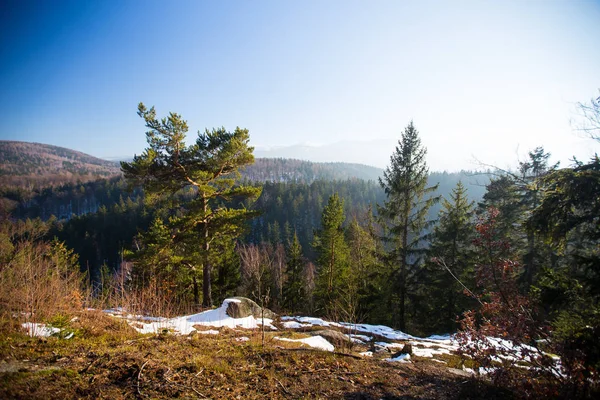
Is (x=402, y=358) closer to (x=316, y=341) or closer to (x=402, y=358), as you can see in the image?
(x=402, y=358)

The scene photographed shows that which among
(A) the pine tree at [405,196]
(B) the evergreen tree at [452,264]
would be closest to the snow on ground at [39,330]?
(A) the pine tree at [405,196]

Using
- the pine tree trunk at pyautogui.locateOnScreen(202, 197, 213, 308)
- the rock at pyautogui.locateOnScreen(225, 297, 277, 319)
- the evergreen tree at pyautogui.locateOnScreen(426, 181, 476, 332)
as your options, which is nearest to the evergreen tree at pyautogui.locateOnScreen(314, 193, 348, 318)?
the evergreen tree at pyautogui.locateOnScreen(426, 181, 476, 332)

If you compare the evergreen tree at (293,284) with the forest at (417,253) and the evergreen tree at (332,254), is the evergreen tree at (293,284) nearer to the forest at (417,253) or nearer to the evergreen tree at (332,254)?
the forest at (417,253)

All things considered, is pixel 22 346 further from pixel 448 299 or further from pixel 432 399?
pixel 448 299

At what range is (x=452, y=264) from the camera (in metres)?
16.1

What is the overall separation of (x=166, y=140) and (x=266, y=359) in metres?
9.55

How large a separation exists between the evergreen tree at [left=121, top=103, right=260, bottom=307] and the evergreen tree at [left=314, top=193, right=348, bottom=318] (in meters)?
7.13

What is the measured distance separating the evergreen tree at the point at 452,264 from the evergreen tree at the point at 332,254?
5838mm

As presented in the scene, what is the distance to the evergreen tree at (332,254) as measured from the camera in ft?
57.6

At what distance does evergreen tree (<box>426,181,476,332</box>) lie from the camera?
15852 millimetres

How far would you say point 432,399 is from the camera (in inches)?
165

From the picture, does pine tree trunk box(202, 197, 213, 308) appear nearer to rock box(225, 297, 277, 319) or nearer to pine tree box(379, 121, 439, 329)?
rock box(225, 297, 277, 319)

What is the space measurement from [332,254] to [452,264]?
781 centimetres

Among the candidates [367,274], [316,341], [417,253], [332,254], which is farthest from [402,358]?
[367,274]
